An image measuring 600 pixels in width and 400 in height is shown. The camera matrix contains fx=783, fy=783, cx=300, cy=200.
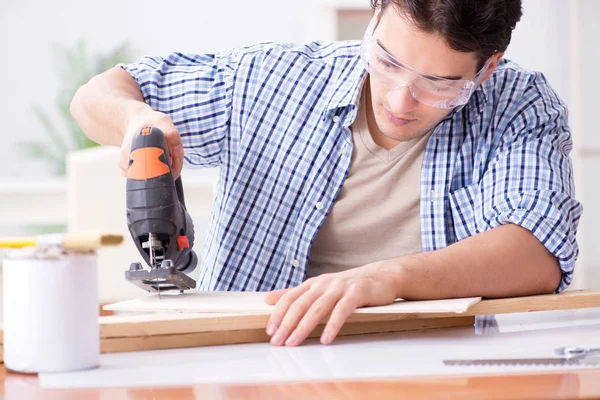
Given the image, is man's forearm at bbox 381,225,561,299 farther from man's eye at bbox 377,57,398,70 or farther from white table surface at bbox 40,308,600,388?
man's eye at bbox 377,57,398,70

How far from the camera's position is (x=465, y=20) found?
1.64m

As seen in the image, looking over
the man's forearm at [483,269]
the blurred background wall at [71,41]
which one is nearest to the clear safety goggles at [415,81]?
the man's forearm at [483,269]

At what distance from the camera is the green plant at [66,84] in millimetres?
6012

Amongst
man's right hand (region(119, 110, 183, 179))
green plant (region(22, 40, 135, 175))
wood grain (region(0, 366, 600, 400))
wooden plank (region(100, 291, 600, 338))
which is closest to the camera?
wood grain (region(0, 366, 600, 400))

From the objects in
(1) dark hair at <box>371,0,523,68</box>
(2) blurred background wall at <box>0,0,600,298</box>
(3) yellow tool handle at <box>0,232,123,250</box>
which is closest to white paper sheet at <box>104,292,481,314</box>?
(3) yellow tool handle at <box>0,232,123,250</box>

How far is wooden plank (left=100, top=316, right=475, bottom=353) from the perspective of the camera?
121 cm

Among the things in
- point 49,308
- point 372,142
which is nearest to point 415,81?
point 372,142

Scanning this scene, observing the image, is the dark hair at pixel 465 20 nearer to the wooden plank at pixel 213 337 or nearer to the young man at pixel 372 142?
the young man at pixel 372 142

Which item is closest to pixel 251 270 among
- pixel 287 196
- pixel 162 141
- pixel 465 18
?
pixel 287 196

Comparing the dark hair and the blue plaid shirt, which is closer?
the dark hair

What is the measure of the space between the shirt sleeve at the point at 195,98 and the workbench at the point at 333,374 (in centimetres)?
81

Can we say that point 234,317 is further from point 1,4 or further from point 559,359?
point 1,4

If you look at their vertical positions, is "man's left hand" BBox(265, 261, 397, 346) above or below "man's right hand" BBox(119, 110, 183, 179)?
below

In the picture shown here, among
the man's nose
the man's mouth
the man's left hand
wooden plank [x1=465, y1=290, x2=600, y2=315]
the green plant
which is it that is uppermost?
the man's nose
